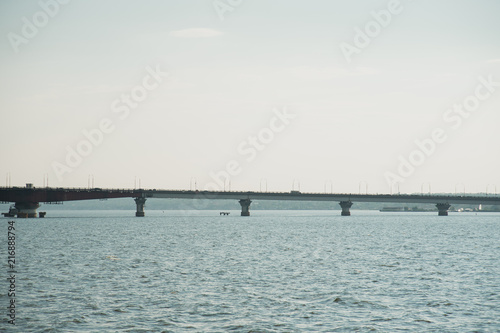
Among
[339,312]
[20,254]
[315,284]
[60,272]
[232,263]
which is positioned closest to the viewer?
[339,312]

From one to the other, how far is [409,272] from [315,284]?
1358 centimetres

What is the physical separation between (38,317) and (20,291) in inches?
406

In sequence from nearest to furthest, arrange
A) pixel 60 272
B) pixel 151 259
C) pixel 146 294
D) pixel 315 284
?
1. pixel 146 294
2. pixel 315 284
3. pixel 60 272
4. pixel 151 259

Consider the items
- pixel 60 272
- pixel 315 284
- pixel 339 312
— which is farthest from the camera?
pixel 60 272

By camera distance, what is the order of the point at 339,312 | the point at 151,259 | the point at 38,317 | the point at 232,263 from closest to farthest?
the point at 38,317 → the point at 339,312 → the point at 232,263 → the point at 151,259

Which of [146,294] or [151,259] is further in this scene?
[151,259]

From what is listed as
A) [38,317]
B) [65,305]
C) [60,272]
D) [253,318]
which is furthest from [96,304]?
[60,272]

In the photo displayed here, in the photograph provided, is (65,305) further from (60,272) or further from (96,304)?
(60,272)

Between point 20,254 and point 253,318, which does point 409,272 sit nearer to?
point 253,318

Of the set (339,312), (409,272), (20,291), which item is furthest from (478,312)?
(20,291)

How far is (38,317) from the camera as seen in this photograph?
35719 millimetres

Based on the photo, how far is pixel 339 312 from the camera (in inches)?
1507

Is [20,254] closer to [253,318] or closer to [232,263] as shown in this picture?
[232,263]

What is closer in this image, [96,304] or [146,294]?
[96,304]
